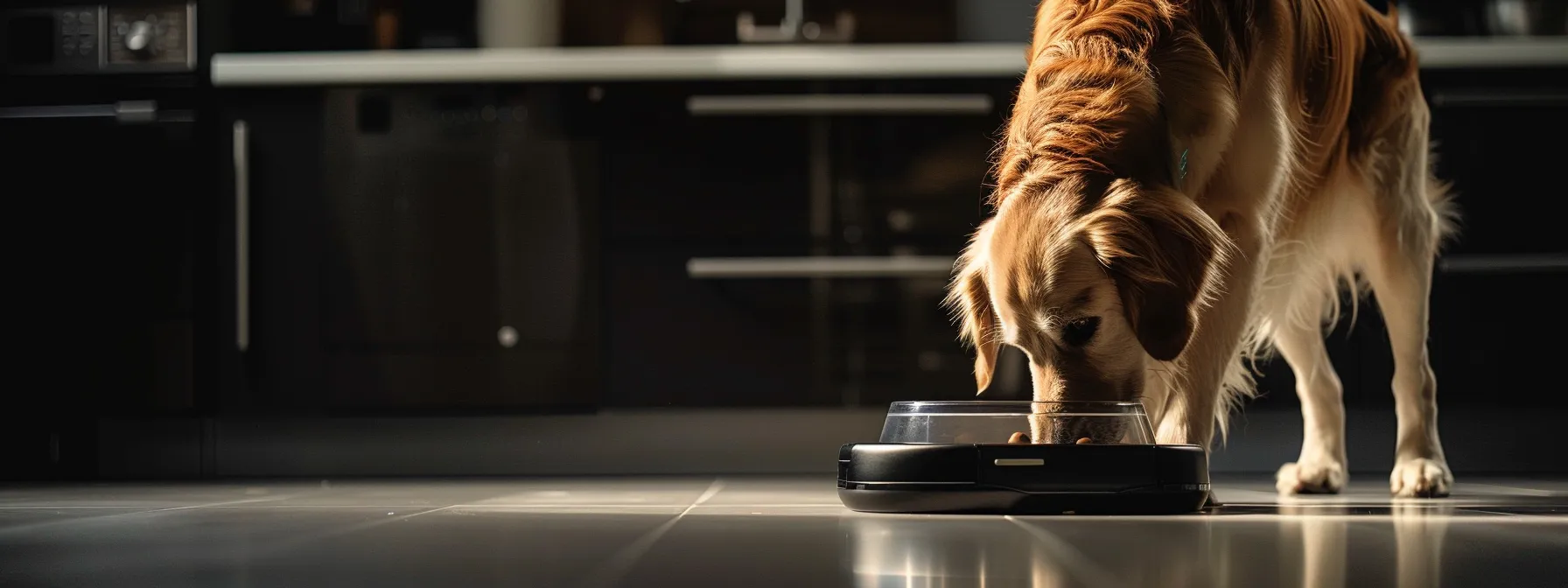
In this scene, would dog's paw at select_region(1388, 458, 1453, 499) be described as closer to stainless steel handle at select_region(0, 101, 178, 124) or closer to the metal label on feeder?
the metal label on feeder

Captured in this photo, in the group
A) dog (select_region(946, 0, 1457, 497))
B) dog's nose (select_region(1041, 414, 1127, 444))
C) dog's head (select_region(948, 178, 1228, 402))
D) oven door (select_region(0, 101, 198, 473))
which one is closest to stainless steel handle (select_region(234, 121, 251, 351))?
oven door (select_region(0, 101, 198, 473))

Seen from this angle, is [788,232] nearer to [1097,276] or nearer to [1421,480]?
[1421,480]

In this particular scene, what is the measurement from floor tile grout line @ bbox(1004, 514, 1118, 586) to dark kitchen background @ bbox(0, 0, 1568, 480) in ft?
5.93

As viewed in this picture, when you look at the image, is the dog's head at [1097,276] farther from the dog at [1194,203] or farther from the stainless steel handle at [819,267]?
the stainless steel handle at [819,267]

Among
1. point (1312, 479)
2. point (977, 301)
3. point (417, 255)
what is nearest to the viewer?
point (977, 301)

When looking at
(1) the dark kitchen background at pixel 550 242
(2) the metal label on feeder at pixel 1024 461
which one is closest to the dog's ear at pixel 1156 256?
(2) the metal label on feeder at pixel 1024 461

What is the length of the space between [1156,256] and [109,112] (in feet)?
8.64

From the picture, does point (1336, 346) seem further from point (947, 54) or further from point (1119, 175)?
point (1119, 175)

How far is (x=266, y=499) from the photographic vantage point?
2391 millimetres

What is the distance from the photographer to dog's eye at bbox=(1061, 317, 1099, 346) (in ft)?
6.01

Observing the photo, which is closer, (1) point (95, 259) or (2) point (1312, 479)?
(2) point (1312, 479)

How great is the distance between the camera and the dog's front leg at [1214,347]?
6.70 ft

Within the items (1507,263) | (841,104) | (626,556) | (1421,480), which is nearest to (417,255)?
(841,104)

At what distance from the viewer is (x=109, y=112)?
137 inches
